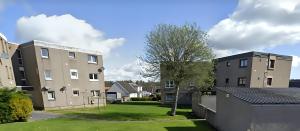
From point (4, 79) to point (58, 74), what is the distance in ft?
23.6

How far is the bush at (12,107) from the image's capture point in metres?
17.7

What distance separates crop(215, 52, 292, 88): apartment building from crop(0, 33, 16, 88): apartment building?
33430 millimetres

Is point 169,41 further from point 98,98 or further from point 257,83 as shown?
point 257,83

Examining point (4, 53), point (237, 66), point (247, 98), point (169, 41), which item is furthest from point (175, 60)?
point (237, 66)

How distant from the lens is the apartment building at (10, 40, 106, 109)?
29.4 metres

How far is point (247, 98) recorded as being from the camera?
13297mm

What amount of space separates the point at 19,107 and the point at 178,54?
15.7m

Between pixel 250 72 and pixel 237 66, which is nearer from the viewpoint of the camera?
pixel 250 72

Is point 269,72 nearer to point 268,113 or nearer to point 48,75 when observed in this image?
point 268,113

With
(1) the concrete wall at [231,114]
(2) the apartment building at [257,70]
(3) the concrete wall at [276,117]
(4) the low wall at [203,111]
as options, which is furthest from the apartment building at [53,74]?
(3) the concrete wall at [276,117]

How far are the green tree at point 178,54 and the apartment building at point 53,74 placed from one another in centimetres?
1347

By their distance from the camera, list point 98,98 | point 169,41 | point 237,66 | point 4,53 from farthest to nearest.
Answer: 1. point 237,66
2. point 98,98
3. point 4,53
4. point 169,41

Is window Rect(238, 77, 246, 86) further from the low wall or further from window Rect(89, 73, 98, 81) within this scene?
window Rect(89, 73, 98, 81)

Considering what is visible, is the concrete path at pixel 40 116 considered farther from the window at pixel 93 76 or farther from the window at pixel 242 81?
the window at pixel 242 81
